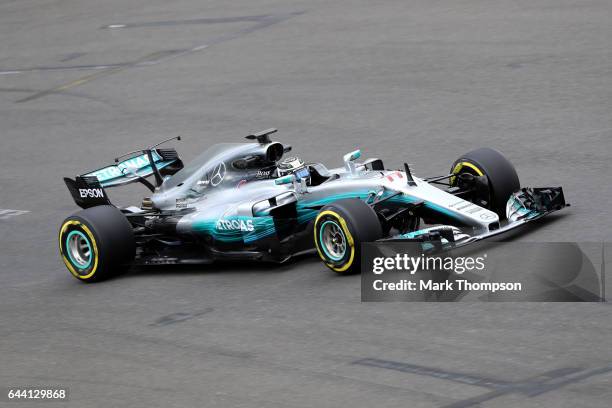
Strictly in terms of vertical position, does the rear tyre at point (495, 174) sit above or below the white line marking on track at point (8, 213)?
above

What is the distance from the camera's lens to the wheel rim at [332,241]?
11.3m

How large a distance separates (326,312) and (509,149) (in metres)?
6.56

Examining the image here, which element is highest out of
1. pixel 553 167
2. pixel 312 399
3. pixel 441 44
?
pixel 441 44

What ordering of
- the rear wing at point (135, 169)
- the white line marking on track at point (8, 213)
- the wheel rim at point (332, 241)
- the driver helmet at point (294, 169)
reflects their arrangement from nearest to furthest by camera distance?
the wheel rim at point (332, 241), the driver helmet at point (294, 169), the rear wing at point (135, 169), the white line marking on track at point (8, 213)

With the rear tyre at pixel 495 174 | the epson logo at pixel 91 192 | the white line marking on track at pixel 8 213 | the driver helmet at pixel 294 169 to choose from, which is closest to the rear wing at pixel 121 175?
the epson logo at pixel 91 192

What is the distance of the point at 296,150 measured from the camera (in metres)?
17.6

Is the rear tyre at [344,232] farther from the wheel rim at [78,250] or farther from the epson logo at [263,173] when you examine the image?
the wheel rim at [78,250]

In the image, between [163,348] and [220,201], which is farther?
[220,201]

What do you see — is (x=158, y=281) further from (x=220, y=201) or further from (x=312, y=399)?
(x=312, y=399)

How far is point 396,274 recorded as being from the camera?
10922 mm

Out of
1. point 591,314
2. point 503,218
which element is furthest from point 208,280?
point 591,314

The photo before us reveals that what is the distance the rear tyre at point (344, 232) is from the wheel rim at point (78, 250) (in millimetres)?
2893

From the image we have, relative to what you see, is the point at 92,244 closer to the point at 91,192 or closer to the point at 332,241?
the point at 91,192

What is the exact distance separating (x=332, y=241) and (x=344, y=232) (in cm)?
34
